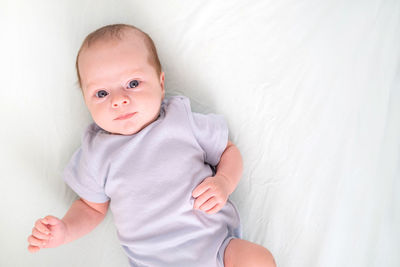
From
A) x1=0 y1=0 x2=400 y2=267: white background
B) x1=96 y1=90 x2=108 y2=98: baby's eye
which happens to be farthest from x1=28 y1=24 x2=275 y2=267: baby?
x1=0 y1=0 x2=400 y2=267: white background

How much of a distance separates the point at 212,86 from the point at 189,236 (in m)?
0.49

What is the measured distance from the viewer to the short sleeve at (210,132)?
1163mm

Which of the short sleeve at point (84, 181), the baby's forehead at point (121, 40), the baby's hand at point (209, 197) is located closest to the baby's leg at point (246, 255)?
the baby's hand at point (209, 197)

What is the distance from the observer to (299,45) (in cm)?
123

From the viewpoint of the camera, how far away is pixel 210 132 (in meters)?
1.17

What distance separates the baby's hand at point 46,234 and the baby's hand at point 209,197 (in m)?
0.40

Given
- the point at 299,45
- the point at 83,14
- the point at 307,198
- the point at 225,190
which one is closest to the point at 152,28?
the point at 83,14

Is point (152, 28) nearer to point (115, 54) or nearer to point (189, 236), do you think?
point (115, 54)

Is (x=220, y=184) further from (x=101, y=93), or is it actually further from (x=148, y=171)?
(x=101, y=93)

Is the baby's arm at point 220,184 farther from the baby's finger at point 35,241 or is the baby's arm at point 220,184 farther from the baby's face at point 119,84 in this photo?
the baby's finger at point 35,241

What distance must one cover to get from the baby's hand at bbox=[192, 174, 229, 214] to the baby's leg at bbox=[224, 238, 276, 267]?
12cm

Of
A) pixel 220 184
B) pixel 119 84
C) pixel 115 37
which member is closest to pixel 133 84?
pixel 119 84

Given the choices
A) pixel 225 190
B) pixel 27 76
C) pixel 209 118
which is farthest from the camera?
pixel 27 76

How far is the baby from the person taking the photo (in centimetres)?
108
